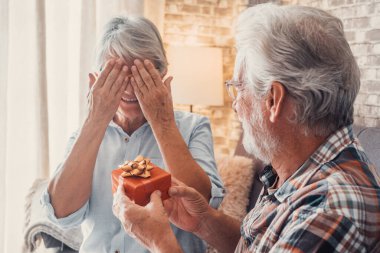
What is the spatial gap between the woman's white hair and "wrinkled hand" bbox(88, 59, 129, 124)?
1.70 feet

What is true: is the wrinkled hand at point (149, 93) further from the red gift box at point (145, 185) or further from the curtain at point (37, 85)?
the curtain at point (37, 85)

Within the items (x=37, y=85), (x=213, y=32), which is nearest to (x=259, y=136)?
(x=37, y=85)

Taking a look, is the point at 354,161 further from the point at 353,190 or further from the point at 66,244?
the point at 66,244

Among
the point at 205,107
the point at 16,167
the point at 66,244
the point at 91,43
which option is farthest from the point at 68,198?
the point at 205,107

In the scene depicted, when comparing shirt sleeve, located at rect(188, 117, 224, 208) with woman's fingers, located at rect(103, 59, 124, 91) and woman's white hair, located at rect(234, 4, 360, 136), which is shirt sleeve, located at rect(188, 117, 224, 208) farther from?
woman's white hair, located at rect(234, 4, 360, 136)

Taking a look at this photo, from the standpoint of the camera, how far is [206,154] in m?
1.55

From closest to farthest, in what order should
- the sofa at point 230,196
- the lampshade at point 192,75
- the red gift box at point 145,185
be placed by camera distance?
the red gift box at point 145,185 < the sofa at point 230,196 < the lampshade at point 192,75

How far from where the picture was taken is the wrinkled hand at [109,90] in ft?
4.75

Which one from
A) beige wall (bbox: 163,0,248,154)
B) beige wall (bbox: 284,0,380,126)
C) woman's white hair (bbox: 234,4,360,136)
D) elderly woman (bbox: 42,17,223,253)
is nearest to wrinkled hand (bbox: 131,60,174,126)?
elderly woman (bbox: 42,17,223,253)

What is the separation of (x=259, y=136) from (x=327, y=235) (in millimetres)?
317

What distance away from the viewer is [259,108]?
1081 millimetres

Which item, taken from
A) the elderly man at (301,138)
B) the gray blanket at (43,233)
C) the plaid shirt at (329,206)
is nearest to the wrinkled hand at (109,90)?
the elderly man at (301,138)

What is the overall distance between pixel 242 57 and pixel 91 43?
2005 mm

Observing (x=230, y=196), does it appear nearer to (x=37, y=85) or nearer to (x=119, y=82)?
(x=119, y=82)
